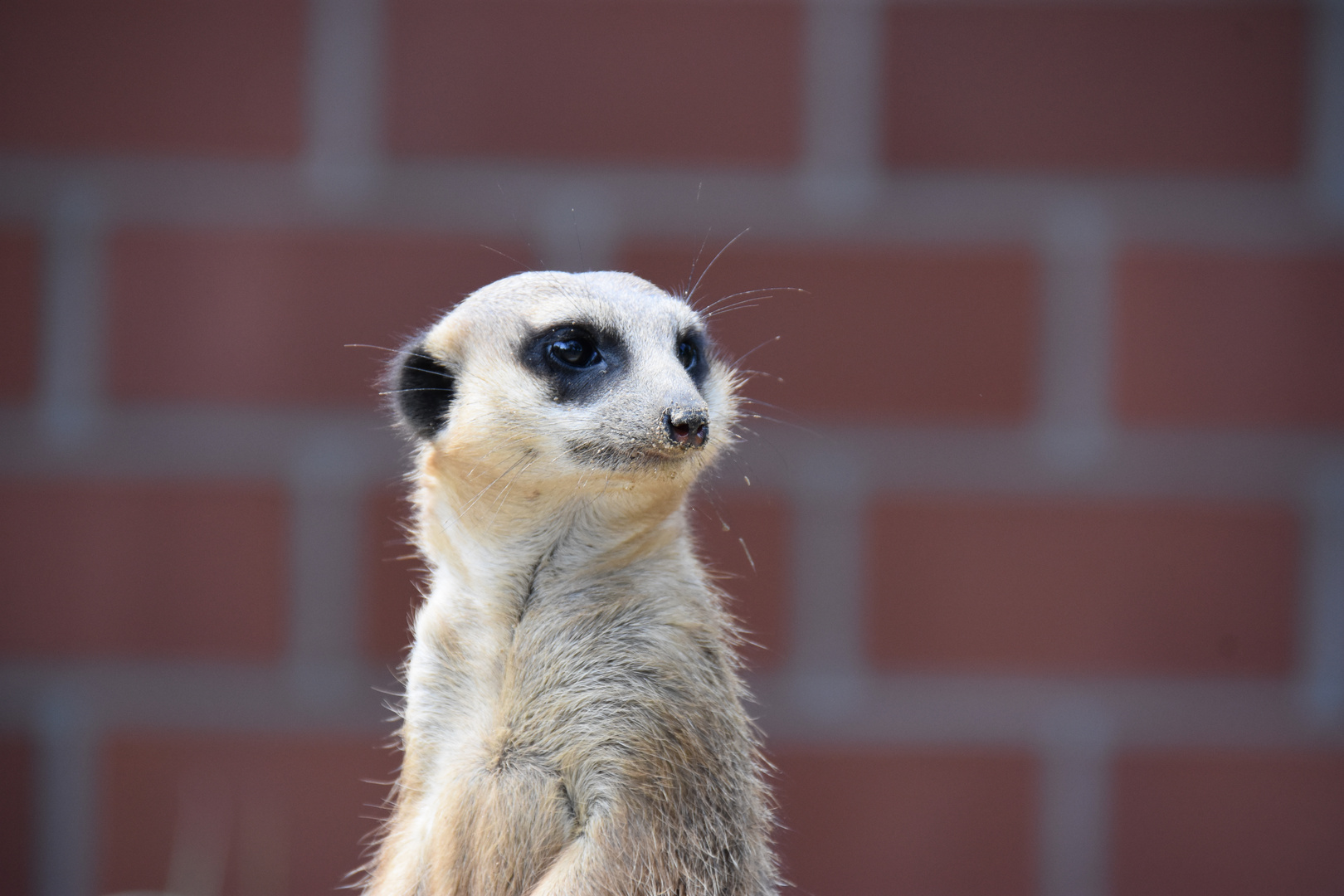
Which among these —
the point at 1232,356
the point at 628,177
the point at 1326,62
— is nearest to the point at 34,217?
the point at 628,177

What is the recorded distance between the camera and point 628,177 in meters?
1.58

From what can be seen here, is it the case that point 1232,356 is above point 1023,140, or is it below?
below

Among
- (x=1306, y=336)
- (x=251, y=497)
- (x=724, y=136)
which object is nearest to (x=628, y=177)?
(x=724, y=136)

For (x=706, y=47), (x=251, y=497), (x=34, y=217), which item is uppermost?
(x=706, y=47)

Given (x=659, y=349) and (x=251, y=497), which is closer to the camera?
(x=659, y=349)

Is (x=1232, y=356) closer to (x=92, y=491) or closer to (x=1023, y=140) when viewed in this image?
(x=1023, y=140)

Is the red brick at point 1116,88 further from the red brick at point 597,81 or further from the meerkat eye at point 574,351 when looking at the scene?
the meerkat eye at point 574,351

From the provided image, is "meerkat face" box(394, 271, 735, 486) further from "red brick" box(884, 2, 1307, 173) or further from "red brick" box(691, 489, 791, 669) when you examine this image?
"red brick" box(884, 2, 1307, 173)

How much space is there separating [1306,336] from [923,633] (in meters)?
0.60

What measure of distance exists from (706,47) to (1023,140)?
0.41 meters

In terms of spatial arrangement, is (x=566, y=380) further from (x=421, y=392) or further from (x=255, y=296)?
(x=255, y=296)

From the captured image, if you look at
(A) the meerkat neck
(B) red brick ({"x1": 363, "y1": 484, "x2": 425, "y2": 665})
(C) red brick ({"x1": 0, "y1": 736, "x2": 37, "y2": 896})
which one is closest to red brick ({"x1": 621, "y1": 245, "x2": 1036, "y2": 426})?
(B) red brick ({"x1": 363, "y1": 484, "x2": 425, "y2": 665})

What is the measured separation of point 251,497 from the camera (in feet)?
5.17

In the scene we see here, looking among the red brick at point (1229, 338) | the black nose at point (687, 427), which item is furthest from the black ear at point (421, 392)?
the red brick at point (1229, 338)
